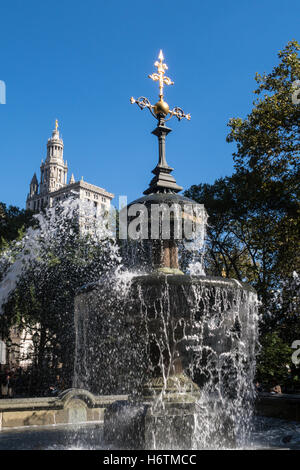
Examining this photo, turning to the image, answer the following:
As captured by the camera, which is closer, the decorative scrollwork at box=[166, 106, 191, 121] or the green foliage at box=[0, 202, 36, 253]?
the decorative scrollwork at box=[166, 106, 191, 121]

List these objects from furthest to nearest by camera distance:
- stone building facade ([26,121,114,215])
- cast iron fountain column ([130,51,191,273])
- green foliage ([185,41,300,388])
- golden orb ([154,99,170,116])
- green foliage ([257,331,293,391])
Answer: stone building facade ([26,121,114,215]) < green foliage ([185,41,300,388]) < green foliage ([257,331,293,391]) < golden orb ([154,99,170,116]) < cast iron fountain column ([130,51,191,273])

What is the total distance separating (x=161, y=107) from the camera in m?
9.23

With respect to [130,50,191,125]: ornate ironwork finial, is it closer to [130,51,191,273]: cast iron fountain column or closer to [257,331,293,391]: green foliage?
[130,51,191,273]: cast iron fountain column

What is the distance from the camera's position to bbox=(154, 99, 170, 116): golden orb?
30.3 ft

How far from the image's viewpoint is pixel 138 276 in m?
6.84

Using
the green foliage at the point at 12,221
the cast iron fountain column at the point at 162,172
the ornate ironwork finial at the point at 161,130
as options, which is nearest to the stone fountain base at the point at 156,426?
the cast iron fountain column at the point at 162,172

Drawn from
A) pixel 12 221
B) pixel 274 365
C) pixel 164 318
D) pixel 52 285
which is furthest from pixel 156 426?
pixel 12 221

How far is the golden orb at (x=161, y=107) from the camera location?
9234 millimetres

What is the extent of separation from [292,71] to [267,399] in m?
13.0

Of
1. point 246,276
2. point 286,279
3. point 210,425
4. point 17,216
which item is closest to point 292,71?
point 286,279

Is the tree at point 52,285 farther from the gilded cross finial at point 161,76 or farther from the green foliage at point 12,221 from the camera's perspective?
the gilded cross finial at point 161,76

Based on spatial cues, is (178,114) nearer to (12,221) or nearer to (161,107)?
(161,107)

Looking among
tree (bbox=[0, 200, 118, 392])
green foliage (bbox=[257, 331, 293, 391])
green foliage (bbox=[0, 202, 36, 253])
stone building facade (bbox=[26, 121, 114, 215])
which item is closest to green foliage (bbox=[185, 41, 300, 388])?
green foliage (bbox=[257, 331, 293, 391])
